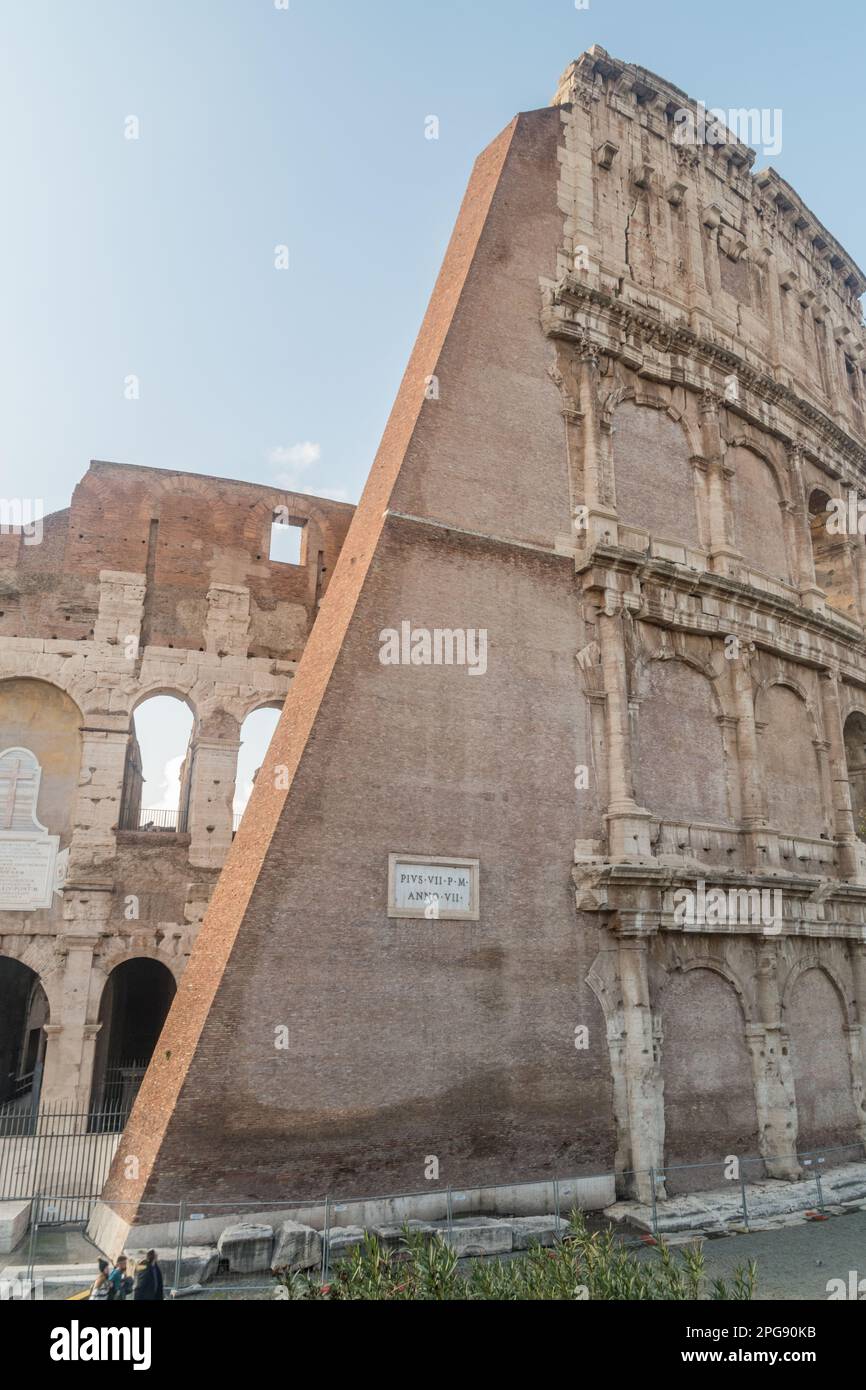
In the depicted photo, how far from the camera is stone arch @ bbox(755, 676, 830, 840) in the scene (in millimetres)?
19469

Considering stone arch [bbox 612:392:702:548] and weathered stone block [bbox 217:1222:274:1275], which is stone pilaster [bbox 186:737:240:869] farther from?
stone arch [bbox 612:392:702:548]

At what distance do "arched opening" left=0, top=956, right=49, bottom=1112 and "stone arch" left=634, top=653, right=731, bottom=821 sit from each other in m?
14.7

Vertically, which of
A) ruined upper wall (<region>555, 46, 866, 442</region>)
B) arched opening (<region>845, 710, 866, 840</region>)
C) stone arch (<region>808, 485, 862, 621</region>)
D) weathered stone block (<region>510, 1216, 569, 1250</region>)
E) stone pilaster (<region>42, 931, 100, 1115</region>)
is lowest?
weathered stone block (<region>510, 1216, 569, 1250</region>)

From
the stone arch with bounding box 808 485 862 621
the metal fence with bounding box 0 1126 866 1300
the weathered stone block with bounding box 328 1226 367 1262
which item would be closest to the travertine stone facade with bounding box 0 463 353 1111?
the metal fence with bounding box 0 1126 866 1300

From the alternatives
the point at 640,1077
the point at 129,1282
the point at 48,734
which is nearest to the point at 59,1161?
the point at 129,1282

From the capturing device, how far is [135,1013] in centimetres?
2367

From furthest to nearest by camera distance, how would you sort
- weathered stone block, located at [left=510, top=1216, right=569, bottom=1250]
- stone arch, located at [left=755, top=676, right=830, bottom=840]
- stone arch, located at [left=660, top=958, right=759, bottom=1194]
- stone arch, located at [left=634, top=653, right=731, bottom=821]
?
stone arch, located at [left=755, top=676, right=830, bottom=840]
stone arch, located at [left=634, top=653, right=731, bottom=821]
stone arch, located at [left=660, top=958, right=759, bottom=1194]
weathered stone block, located at [left=510, top=1216, right=569, bottom=1250]

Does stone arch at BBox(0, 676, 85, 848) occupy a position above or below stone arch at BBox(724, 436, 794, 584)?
below

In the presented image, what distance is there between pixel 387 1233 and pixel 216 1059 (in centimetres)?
312

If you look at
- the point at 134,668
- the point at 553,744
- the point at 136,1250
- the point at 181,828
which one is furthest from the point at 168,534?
the point at 136,1250

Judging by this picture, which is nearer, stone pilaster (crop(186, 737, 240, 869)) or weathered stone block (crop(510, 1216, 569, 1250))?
weathered stone block (crop(510, 1216, 569, 1250))

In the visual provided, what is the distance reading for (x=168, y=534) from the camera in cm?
2048

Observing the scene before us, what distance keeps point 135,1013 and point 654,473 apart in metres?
17.8

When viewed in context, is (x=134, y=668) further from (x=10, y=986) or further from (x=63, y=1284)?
(x=63, y=1284)
